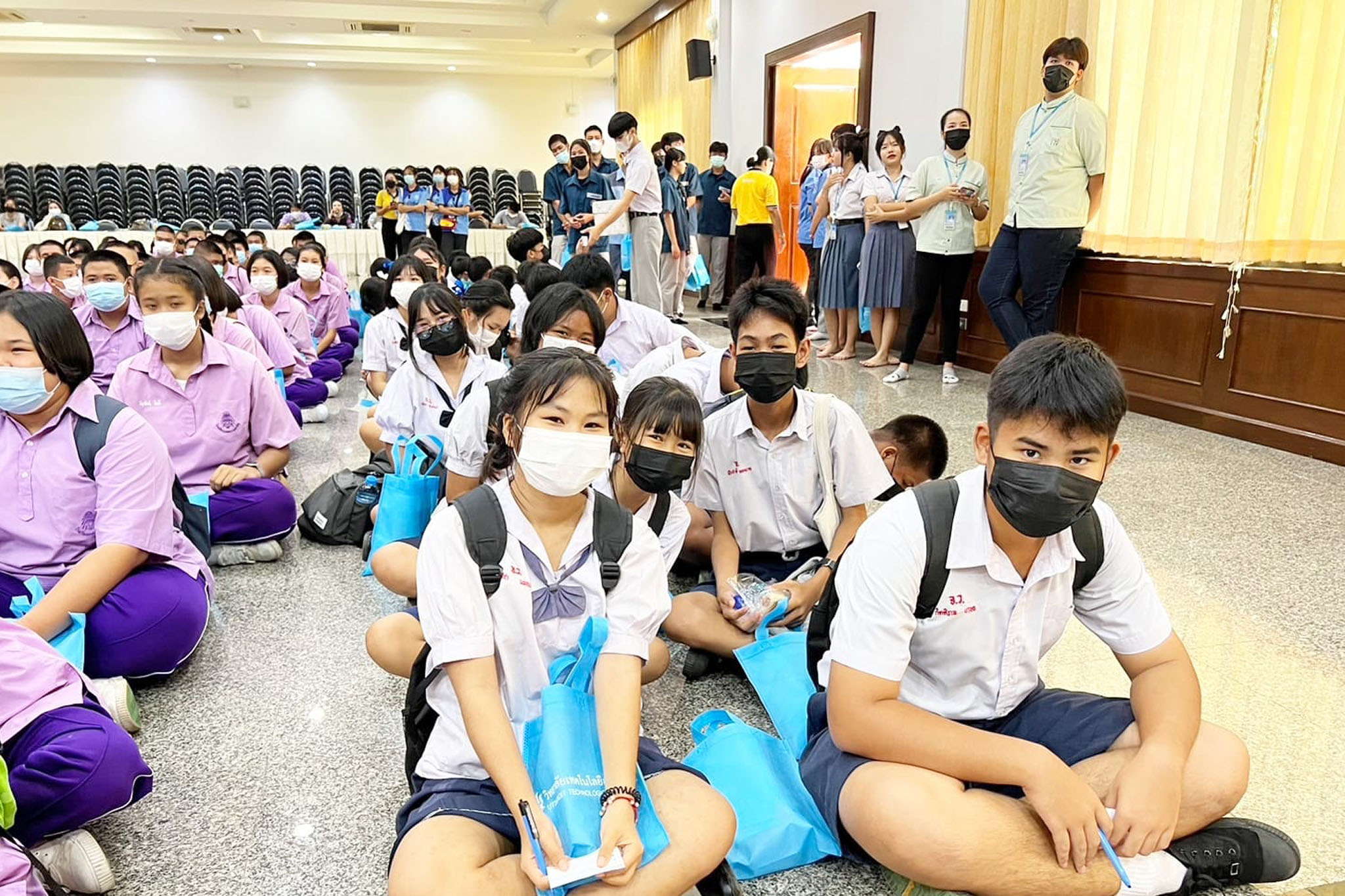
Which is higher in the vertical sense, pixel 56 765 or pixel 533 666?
pixel 533 666

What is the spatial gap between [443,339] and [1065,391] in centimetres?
205

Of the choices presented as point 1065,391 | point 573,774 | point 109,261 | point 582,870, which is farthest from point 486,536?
point 109,261

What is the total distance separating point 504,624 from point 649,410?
2.12 ft

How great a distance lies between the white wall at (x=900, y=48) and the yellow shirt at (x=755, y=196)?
119cm

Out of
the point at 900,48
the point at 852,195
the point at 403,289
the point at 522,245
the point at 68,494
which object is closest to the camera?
the point at 68,494

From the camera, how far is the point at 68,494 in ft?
6.61

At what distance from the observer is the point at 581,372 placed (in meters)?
1.46

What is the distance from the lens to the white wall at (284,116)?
15883mm

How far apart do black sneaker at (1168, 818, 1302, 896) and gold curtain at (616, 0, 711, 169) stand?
1006 centimetres

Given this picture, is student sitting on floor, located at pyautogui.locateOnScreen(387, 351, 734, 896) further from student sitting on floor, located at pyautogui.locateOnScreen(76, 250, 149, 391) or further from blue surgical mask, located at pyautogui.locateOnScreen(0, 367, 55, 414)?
student sitting on floor, located at pyautogui.locateOnScreen(76, 250, 149, 391)

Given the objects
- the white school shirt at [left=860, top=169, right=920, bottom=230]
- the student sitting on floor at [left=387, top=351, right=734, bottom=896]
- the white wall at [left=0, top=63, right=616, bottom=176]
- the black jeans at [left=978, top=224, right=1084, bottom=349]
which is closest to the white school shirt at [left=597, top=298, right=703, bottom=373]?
the student sitting on floor at [left=387, top=351, right=734, bottom=896]

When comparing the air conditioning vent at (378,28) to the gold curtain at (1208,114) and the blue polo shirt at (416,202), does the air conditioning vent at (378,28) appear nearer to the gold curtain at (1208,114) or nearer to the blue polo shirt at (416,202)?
the blue polo shirt at (416,202)

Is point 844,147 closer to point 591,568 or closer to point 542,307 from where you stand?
point 542,307

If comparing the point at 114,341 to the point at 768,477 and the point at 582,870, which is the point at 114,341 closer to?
the point at 768,477
